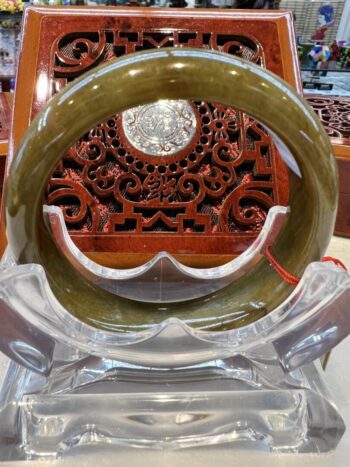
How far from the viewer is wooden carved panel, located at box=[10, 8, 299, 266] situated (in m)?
0.81

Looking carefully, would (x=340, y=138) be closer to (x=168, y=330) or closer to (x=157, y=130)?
(x=157, y=130)

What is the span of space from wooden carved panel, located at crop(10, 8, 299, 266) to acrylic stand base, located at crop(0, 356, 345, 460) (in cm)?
29

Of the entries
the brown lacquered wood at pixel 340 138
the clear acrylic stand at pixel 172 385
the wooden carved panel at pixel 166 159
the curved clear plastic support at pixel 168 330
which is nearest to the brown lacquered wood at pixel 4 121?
the wooden carved panel at pixel 166 159

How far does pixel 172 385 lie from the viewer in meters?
0.56

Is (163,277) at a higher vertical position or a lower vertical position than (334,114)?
lower

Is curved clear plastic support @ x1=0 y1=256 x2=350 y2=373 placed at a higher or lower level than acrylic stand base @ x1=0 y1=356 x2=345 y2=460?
higher

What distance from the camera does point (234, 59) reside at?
450mm

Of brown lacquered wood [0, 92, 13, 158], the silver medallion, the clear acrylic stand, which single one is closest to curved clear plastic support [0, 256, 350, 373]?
the clear acrylic stand

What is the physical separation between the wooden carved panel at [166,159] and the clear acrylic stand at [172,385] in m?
0.26

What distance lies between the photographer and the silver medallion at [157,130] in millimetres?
833

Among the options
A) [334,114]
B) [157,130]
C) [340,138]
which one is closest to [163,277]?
[157,130]

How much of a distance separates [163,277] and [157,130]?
288 millimetres

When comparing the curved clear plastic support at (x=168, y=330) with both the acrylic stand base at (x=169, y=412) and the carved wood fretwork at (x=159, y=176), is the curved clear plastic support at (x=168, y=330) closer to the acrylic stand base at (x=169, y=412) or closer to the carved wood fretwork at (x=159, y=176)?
the acrylic stand base at (x=169, y=412)

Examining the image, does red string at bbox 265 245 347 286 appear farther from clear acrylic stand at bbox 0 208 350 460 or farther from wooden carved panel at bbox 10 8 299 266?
wooden carved panel at bbox 10 8 299 266
